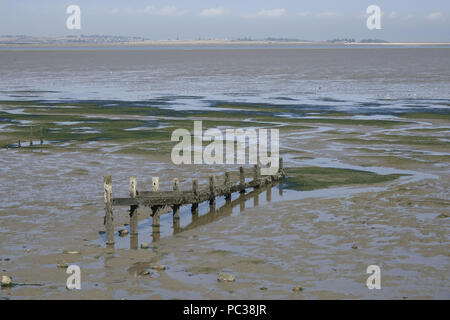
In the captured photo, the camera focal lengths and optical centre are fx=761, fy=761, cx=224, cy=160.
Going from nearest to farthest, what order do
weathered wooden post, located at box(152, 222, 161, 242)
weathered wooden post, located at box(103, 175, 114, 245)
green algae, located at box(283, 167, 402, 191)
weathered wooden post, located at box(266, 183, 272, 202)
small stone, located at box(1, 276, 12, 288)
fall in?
1. small stone, located at box(1, 276, 12, 288)
2. weathered wooden post, located at box(103, 175, 114, 245)
3. weathered wooden post, located at box(152, 222, 161, 242)
4. weathered wooden post, located at box(266, 183, 272, 202)
5. green algae, located at box(283, 167, 402, 191)

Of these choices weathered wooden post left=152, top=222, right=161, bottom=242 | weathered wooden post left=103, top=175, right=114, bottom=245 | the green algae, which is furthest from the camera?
the green algae

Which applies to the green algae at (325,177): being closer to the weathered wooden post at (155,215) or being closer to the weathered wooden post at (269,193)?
the weathered wooden post at (269,193)

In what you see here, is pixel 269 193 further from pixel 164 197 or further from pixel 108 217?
pixel 108 217

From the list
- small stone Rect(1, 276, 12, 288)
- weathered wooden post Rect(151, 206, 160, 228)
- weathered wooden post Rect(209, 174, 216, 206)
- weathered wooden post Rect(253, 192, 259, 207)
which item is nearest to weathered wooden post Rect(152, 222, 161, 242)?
weathered wooden post Rect(151, 206, 160, 228)

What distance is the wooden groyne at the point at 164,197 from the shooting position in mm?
22656

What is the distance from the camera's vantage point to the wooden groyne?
22.7m

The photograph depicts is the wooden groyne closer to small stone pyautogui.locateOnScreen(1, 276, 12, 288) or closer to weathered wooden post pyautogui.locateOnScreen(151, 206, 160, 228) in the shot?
weathered wooden post pyautogui.locateOnScreen(151, 206, 160, 228)

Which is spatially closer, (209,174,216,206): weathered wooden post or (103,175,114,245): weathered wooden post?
(103,175,114,245): weathered wooden post

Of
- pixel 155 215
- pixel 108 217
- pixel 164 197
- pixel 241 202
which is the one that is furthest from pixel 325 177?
pixel 108 217

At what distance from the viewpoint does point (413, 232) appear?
2380cm

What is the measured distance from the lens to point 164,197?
81.1 feet

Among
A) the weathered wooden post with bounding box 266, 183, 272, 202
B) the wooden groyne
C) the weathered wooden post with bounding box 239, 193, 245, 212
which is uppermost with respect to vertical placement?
the wooden groyne

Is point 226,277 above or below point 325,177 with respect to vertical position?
below

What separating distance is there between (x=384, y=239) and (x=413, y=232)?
132cm
